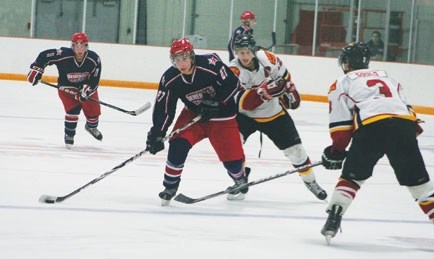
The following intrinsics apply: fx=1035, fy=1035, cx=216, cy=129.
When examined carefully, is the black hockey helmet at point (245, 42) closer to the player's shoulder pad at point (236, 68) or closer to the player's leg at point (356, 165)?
the player's shoulder pad at point (236, 68)

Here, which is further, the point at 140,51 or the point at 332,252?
the point at 140,51

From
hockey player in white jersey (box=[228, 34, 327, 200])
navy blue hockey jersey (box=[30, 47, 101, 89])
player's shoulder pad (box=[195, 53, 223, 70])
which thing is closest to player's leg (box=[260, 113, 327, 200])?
hockey player in white jersey (box=[228, 34, 327, 200])

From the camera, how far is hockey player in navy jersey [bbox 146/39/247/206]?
519cm

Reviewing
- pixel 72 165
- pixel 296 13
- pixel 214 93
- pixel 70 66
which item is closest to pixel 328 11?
pixel 296 13

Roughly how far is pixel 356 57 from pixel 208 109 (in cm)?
113

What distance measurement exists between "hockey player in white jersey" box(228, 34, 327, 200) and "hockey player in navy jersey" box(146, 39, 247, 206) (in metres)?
0.28

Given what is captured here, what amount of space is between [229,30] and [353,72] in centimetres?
1010

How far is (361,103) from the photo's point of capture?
4.21 metres

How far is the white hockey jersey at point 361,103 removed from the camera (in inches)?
165

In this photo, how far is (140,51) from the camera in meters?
14.0

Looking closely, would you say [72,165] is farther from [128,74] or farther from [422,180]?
[128,74]

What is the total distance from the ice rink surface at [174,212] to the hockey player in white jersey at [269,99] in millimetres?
287

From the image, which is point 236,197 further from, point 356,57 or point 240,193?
point 356,57

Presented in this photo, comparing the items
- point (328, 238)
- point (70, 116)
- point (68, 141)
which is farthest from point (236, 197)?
point (70, 116)
